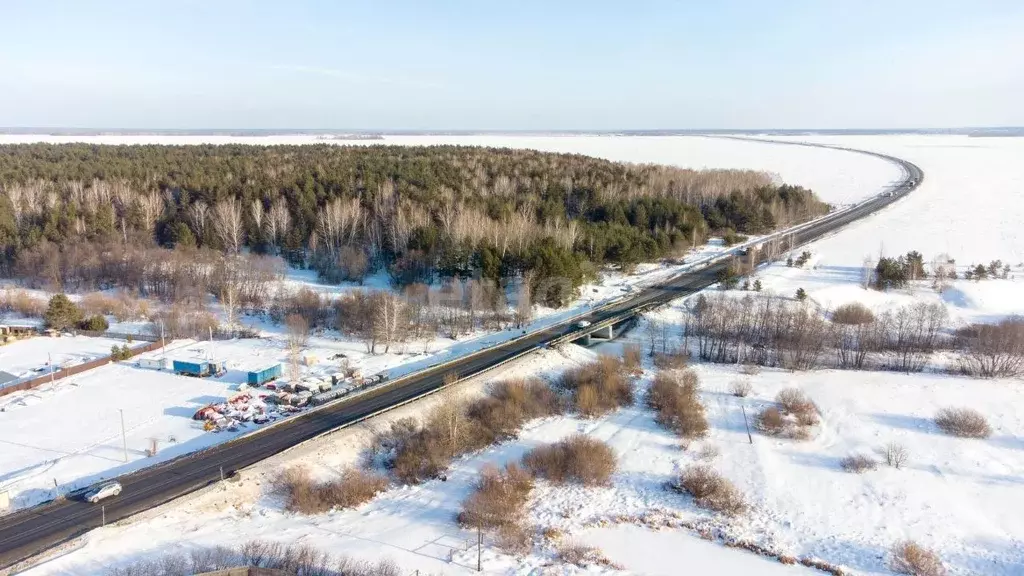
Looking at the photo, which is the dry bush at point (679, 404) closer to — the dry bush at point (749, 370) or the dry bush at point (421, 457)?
the dry bush at point (749, 370)

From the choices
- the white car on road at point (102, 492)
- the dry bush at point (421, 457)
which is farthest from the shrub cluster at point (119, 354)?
the dry bush at point (421, 457)

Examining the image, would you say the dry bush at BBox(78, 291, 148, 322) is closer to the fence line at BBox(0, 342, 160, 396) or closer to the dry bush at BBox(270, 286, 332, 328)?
the fence line at BBox(0, 342, 160, 396)

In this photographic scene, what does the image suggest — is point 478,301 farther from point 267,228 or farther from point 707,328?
point 267,228

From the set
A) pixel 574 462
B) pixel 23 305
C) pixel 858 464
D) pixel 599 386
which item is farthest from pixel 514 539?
pixel 23 305

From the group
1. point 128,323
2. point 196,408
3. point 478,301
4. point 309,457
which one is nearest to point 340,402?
point 309,457

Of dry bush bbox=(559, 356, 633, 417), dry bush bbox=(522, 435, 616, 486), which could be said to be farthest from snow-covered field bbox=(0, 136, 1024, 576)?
dry bush bbox=(559, 356, 633, 417)
